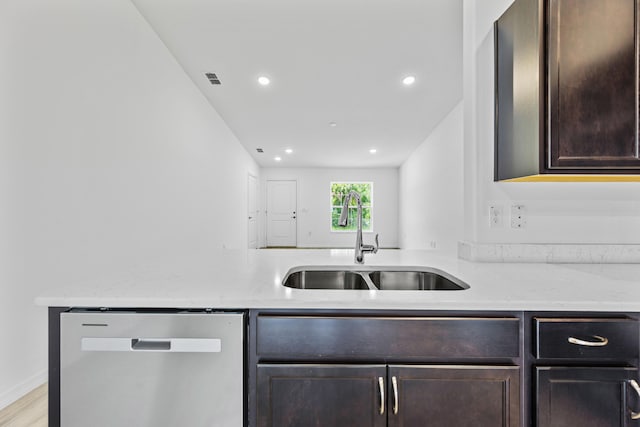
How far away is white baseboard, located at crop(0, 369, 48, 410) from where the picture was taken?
5.57ft

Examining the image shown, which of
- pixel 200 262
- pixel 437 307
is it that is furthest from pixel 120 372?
pixel 437 307

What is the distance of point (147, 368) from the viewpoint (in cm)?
89

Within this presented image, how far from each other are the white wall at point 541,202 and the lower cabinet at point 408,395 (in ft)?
2.87

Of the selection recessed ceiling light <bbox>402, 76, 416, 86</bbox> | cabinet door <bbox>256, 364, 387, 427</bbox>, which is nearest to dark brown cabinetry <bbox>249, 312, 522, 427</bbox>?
cabinet door <bbox>256, 364, 387, 427</bbox>

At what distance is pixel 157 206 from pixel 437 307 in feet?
9.69

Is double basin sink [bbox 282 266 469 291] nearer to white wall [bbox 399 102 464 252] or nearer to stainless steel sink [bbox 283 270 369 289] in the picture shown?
stainless steel sink [bbox 283 270 369 289]

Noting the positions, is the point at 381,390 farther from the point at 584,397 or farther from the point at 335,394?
the point at 584,397

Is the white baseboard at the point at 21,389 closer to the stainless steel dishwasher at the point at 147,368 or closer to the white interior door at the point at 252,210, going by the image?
the stainless steel dishwasher at the point at 147,368

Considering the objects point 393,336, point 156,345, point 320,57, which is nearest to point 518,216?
point 393,336

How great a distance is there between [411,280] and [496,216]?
0.57 meters

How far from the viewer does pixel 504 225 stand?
162 cm

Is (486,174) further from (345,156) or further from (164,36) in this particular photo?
(345,156)

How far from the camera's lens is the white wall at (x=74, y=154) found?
70.1 inches

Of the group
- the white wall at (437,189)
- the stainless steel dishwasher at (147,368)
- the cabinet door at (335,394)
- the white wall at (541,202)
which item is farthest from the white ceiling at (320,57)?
the cabinet door at (335,394)
